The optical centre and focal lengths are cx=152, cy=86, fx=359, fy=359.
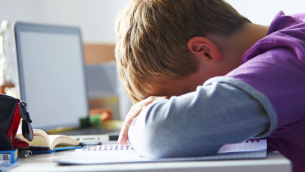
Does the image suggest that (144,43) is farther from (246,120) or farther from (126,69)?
(246,120)

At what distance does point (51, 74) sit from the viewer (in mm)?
1381

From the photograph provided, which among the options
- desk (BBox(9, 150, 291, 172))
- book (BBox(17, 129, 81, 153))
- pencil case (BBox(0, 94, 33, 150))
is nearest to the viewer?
desk (BBox(9, 150, 291, 172))

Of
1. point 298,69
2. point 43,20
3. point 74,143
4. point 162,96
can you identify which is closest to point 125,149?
point 162,96

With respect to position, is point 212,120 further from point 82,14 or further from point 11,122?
point 82,14

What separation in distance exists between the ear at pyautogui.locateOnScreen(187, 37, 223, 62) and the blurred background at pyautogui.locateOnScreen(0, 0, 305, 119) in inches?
29.4

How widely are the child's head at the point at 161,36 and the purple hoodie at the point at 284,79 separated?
12 centimetres

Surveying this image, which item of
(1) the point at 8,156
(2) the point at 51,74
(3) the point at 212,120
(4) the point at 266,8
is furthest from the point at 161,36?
(4) the point at 266,8

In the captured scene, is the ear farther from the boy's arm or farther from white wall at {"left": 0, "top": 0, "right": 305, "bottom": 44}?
white wall at {"left": 0, "top": 0, "right": 305, "bottom": 44}

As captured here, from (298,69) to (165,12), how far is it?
0.87 feet

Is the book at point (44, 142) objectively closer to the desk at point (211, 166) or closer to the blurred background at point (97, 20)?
the desk at point (211, 166)

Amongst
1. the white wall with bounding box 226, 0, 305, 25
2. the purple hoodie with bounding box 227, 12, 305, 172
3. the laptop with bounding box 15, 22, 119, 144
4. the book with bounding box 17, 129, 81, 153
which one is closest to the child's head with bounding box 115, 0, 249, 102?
the purple hoodie with bounding box 227, 12, 305, 172

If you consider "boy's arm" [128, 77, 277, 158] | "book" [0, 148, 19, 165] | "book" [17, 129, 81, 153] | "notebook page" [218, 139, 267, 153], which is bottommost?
"book" [17, 129, 81, 153]

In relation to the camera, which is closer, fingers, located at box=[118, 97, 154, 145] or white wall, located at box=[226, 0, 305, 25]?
fingers, located at box=[118, 97, 154, 145]

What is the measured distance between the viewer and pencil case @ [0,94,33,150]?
645 mm
